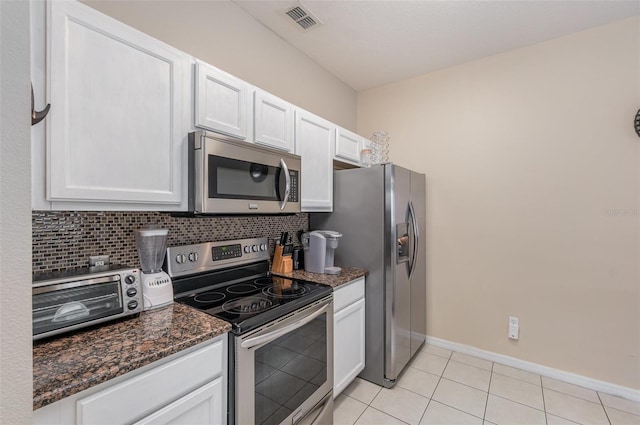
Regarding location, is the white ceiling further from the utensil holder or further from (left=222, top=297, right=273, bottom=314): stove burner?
(left=222, top=297, right=273, bottom=314): stove burner

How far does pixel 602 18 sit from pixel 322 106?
217 cm

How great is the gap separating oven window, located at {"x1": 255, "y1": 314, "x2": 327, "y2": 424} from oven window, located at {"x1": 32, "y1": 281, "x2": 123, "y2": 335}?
610 millimetres

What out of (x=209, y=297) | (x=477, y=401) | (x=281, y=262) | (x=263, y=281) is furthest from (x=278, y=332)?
(x=477, y=401)

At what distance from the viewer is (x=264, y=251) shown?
205cm

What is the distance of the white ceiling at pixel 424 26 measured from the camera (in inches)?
76.6

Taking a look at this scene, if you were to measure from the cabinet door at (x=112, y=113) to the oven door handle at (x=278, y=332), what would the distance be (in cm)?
69

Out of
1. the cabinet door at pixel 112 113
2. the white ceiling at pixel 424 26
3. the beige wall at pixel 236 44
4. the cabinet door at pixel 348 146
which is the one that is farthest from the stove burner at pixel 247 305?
the white ceiling at pixel 424 26

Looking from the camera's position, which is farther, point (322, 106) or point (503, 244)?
point (322, 106)

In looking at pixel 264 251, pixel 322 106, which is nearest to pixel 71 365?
pixel 264 251

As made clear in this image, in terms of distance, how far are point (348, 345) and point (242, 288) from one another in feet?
2.86

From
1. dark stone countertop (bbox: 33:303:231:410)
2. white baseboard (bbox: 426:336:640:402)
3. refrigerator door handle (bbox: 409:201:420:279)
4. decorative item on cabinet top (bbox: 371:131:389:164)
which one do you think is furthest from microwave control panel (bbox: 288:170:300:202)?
white baseboard (bbox: 426:336:640:402)

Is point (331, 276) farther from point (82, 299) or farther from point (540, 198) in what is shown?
point (540, 198)

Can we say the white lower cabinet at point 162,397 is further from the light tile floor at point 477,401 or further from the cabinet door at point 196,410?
the light tile floor at point 477,401

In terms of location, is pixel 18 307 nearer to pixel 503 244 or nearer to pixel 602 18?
pixel 503 244
